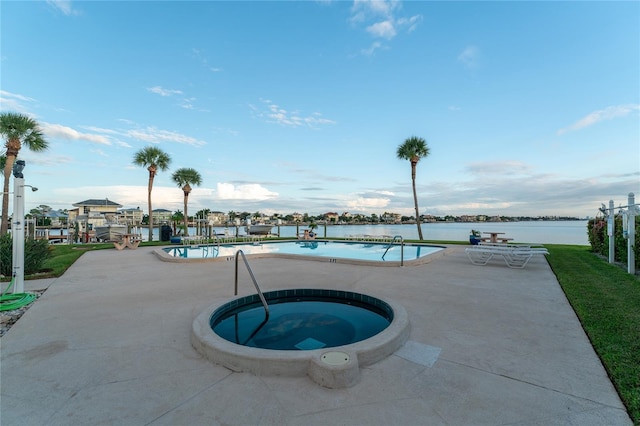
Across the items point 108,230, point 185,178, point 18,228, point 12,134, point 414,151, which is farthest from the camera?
point 185,178

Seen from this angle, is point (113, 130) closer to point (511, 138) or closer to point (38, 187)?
point (38, 187)

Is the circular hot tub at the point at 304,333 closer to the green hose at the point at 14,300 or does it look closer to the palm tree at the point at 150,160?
the green hose at the point at 14,300

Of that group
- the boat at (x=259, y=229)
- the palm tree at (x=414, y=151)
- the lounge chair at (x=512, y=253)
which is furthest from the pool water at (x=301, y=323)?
the palm tree at (x=414, y=151)

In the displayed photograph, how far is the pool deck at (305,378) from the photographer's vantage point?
5.80 feet

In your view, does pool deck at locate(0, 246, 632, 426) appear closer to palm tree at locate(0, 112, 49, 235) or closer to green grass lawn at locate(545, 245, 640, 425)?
green grass lawn at locate(545, 245, 640, 425)

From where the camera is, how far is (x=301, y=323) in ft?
12.9

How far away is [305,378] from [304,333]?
55.0 inches

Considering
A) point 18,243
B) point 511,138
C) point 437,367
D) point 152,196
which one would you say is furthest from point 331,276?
point 152,196

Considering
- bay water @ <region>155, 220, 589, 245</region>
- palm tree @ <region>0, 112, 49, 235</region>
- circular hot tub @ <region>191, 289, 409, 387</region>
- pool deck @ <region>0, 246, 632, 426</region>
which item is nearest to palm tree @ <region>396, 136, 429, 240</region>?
bay water @ <region>155, 220, 589, 245</region>

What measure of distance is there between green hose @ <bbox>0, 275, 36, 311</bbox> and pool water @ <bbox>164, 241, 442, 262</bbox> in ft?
19.1

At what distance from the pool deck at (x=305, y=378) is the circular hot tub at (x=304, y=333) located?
0.10 metres

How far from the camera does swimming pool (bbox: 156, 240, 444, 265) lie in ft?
27.3

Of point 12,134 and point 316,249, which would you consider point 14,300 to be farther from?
point 12,134

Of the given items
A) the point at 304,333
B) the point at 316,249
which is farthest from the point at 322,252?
the point at 304,333
